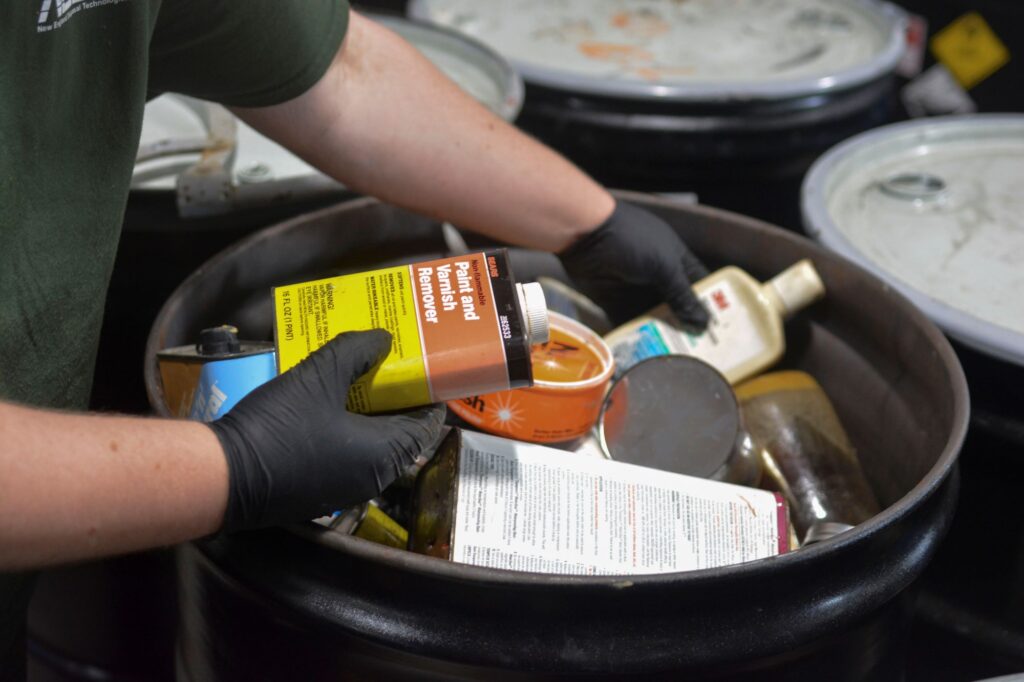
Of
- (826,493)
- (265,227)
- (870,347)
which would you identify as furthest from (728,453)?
(265,227)

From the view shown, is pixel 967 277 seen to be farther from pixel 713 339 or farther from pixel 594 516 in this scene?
pixel 594 516

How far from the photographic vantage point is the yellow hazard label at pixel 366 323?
32.7 inches

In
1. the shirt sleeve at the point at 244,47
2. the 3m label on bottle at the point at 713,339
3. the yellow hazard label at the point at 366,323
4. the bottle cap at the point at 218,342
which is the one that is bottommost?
the 3m label on bottle at the point at 713,339

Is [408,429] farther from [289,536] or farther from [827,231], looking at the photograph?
[827,231]

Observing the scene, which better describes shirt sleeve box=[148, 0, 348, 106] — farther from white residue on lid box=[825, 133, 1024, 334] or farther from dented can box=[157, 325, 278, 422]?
white residue on lid box=[825, 133, 1024, 334]

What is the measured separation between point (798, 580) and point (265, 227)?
763mm

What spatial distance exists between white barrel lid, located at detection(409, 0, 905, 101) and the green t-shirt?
621 mm

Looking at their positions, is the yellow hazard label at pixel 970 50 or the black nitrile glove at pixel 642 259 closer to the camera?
the black nitrile glove at pixel 642 259

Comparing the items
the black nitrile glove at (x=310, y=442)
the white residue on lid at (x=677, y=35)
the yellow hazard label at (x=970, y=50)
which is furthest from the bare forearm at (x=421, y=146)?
the yellow hazard label at (x=970, y=50)

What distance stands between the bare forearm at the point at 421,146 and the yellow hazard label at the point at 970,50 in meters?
1.54

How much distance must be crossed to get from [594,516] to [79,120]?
0.55 m

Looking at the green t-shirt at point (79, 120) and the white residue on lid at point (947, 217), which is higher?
the green t-shirt at point (79, 120)

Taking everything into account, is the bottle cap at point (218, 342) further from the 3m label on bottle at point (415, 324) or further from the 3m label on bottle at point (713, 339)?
the 3m label on bottle at point (713, 339)

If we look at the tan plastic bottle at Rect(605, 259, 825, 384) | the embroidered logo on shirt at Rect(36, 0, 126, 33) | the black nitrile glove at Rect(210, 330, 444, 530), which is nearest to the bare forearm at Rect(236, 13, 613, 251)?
the tan plastic bottle at Rect(605, 259, 825, 384)
